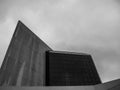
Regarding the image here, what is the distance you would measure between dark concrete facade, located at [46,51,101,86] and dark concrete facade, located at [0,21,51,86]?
3354 mm

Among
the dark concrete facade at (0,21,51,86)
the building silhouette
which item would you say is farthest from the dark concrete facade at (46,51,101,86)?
the dark concrete facade at (0,21,51,86)

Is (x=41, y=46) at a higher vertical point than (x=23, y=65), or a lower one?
higher

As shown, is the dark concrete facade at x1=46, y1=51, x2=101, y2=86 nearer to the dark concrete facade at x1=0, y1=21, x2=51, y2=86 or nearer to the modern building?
the modern building

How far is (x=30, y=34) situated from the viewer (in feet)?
86.3

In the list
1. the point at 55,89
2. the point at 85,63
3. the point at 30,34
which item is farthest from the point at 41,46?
the point at 55,89

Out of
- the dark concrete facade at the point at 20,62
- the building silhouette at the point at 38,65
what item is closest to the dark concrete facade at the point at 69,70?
the building silhouette at the point at 38,65

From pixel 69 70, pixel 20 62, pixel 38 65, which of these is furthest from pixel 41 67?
pixel 20 62

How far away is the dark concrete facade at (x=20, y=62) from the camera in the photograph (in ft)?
55.0

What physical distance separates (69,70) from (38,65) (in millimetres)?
8726

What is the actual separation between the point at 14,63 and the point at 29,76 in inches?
168

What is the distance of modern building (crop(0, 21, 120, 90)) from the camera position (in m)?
16.6

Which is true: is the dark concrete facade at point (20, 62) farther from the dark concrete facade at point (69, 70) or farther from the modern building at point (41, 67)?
the dark concrete facade at point (69, 70)

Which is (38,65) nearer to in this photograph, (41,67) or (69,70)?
(41,67)

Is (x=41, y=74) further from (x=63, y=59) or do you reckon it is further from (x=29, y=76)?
(x=63, y=59)
